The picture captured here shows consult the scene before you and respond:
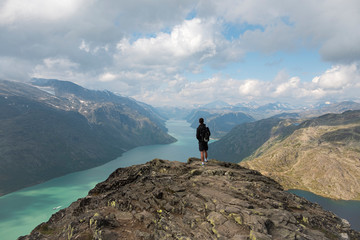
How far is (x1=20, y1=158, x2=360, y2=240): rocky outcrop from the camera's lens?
15.3 metres

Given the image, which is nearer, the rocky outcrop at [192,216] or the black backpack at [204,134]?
the rocky outcrop at [192,216]

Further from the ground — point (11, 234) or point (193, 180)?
point (193, 180)

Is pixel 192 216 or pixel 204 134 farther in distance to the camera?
pixel 204 134

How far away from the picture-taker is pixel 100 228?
51.6 feet

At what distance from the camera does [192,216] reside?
57.1 feet

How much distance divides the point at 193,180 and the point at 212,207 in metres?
7.48

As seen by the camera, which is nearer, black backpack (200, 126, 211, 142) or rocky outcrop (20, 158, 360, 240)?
rocky outcrop (20, 158, 360, 240)

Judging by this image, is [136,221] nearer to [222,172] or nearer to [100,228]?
[100,228]

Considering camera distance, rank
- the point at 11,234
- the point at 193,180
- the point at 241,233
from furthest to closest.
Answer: the point at 11,234, the point at 193,180, the point at 241,233

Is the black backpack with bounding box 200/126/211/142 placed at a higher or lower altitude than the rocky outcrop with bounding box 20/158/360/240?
higher

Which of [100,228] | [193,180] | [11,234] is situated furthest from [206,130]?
[11,234]

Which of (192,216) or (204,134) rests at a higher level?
(204,134)

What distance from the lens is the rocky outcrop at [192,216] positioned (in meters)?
15.3

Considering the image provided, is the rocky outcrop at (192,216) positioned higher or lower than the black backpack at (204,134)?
lower
